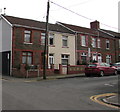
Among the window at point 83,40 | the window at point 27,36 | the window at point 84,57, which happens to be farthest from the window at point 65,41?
the window at point 27,36

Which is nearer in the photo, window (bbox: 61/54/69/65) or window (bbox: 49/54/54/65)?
window (bbox: 49/54/54/65)

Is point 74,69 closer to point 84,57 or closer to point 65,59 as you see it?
point 65,59

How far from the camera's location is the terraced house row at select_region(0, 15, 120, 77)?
23219 mm

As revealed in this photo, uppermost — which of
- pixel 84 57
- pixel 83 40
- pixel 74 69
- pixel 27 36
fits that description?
pixel 83 40

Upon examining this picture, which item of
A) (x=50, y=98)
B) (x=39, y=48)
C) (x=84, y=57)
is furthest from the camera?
(x=84, y=57)

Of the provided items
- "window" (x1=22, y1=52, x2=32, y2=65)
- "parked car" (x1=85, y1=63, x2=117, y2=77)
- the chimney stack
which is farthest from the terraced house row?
the chimney stack

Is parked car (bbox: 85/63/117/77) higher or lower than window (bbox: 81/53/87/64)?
lower

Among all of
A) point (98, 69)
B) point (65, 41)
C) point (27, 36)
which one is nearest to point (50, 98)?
point (98, 69)

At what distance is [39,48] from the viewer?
25.5m

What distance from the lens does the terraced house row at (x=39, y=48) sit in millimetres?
23219

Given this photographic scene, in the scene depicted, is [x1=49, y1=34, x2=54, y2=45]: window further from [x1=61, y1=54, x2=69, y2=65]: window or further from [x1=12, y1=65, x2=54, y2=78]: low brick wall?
[x1=12, y1=65, x2=54, y2=78]: low brick wall

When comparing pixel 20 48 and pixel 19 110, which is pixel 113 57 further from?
A: pixel 19 110

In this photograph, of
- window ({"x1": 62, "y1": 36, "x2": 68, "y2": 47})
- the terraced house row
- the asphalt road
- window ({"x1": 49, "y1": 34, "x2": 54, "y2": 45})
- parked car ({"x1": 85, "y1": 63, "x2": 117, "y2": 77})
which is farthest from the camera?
window ({"x1": 62, "y1": 36, "x2": 68, "y2": 47})

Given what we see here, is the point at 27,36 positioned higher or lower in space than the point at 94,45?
higher
